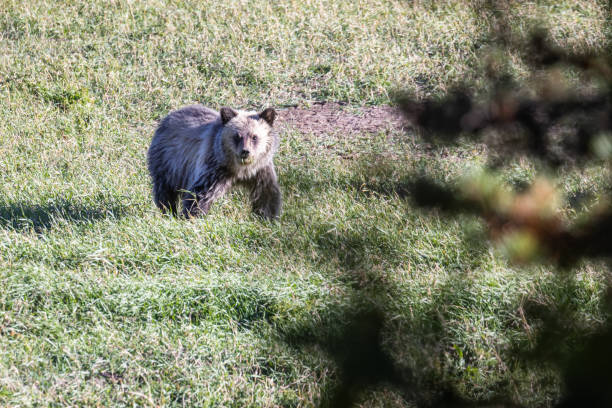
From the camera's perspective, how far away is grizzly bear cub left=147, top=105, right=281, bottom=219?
637 centimetres

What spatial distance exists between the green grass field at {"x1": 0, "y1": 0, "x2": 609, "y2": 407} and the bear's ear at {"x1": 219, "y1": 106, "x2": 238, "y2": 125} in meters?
0.82

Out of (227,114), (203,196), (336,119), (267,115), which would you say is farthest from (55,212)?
(336,119)

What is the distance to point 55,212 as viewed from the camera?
634cm

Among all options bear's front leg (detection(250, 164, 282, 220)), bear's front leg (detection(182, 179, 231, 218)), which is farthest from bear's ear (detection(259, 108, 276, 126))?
bear's front leg (detection(182, 179, 231, 218))

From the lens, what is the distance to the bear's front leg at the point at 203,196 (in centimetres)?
634

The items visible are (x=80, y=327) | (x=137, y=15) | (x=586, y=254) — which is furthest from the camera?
(x=137, y=15)

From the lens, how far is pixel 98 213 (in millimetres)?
6309

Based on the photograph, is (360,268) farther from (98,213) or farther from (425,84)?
(425,84)

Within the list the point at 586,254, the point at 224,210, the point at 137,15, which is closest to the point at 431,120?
the point at 586,254

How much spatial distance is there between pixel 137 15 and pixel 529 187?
11903mm

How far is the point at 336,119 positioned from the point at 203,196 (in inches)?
134

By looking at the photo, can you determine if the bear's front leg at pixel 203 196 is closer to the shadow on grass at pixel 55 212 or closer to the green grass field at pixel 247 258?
the green grass field at pixel 247 258

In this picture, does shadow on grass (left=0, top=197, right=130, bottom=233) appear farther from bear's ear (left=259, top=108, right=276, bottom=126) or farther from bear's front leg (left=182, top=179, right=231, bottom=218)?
bear's ear (left=259, top=108, right=276, bottom=126)

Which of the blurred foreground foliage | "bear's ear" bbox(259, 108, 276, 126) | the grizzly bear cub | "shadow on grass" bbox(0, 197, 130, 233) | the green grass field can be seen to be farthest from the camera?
"bear's ear" bbox(259, 108, 276, 126)
